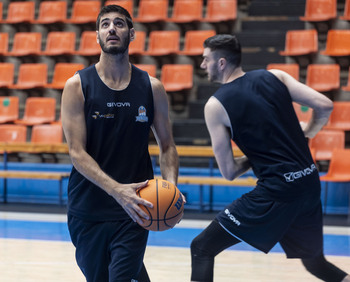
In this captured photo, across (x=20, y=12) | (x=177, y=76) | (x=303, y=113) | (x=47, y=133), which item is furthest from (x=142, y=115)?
(x=20, y=12)

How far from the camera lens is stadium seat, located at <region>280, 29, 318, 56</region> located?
845 cm

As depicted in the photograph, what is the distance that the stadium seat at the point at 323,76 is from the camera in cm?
785

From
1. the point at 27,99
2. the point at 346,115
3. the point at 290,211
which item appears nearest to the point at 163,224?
the point at 290,211

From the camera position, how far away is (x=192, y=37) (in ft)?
29.2

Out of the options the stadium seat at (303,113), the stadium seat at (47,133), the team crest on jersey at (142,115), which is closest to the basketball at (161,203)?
the team crest on jersey at (142,115)

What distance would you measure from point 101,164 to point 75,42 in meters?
7.84

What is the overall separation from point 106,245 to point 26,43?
7829 millimetres

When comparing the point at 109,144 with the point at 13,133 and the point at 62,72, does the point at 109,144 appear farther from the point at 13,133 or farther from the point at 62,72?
the point at 62,72

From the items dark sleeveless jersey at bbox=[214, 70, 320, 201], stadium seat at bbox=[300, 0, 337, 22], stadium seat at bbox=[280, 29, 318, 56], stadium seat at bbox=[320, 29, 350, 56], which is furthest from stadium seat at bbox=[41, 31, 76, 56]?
dark sleeveless jersey at bbox=[214, 70, 320, 201]

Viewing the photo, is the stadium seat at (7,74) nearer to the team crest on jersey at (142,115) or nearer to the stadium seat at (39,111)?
the stadium seat at (39,111)

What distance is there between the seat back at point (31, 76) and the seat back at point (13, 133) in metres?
1.09

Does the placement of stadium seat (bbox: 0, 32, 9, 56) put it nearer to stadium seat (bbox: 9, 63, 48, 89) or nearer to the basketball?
stadium seat (bbox: 9, 63, 48, 89)

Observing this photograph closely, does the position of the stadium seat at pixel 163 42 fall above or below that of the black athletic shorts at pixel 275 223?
above

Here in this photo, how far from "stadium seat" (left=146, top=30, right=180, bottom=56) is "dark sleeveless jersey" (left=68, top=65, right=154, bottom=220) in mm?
6453
